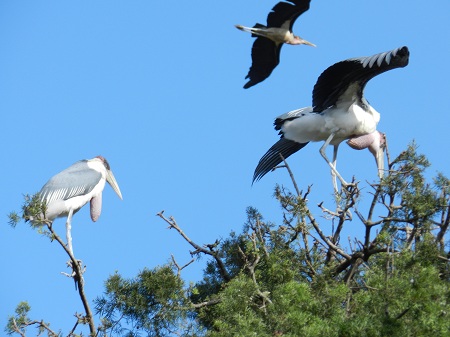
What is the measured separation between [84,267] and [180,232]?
2.41 ft

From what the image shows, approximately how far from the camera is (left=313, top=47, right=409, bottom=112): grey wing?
9.68 m

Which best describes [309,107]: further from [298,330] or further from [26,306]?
[298,330]

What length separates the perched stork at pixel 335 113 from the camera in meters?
9.93

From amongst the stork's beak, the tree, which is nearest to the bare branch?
the tree

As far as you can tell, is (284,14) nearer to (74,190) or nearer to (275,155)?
(275,155)

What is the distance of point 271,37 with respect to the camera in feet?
36.7

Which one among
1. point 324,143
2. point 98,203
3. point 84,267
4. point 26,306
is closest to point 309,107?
point 324,143

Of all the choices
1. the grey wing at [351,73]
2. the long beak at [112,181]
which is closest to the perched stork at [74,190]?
the long beak at [112,181]

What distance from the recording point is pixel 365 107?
10641 mm

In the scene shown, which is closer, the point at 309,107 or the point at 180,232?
the point at 180,232

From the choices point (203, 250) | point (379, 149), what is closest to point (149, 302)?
point (203, 250)

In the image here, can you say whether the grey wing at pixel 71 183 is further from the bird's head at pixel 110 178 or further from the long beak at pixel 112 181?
the long beak at pixel 112 181

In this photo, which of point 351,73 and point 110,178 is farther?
point 110,178

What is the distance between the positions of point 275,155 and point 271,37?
1042mm
